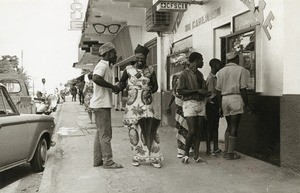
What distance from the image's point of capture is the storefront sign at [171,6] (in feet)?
29.8

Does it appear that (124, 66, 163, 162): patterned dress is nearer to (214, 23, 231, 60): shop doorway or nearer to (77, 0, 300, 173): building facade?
(77, 0, 300, 173): building facade

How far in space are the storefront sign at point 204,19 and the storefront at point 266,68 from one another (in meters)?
0.02

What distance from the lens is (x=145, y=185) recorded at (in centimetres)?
511

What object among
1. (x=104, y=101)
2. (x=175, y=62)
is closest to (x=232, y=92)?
(x=104, y=101)

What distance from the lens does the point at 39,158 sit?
6.89m

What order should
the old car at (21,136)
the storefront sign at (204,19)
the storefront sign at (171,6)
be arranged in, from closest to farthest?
1. the old car at (21,136)
2. the storefront sign at (204,19)
3. the storefront sign at (171,6)

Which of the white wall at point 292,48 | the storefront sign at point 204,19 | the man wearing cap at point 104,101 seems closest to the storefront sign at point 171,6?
the storefront sign at point 204,19

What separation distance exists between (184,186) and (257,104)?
86.9 inches

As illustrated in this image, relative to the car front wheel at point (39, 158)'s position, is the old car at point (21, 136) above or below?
above

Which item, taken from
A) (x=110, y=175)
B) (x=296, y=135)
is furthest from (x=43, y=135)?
(x=296, y=135)

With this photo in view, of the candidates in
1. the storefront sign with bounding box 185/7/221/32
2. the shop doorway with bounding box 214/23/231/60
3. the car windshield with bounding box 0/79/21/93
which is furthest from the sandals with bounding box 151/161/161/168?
the car windshield with bounding box 0/79/21/93

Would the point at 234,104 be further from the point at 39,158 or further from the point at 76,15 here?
the point at 76,15

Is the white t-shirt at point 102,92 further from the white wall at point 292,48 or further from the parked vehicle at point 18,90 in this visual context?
the parked vehicle at point 18,90

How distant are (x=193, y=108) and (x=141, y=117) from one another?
856mm
